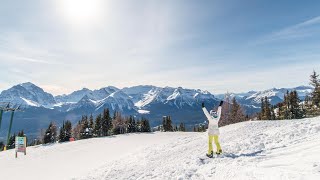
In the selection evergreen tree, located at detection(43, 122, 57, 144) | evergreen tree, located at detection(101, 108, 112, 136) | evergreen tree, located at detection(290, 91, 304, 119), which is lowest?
evergreen tree, located at detection(43, 122, 57, 144)

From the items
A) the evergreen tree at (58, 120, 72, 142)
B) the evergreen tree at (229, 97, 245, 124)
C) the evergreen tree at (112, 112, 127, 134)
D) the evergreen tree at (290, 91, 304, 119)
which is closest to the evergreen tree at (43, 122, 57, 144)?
the evergreen tree at (58, 120, 72, 142)

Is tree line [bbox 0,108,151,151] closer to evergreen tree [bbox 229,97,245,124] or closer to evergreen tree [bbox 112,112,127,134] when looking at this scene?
evergreen tree [bbox 112,112,127,134]

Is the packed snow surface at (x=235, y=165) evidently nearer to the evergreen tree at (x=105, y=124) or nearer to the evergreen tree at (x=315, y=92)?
the evergreen tree at (x=315, y=92)

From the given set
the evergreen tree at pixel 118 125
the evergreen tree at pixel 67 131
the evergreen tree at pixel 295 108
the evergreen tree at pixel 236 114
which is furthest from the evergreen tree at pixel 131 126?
the evergreen tree at pixel 295 108

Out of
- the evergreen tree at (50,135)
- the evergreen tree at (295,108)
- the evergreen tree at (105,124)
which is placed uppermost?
the evergreen tree at (295,108)

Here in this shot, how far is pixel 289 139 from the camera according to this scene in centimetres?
1620

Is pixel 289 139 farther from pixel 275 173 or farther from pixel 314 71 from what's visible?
pixel 314 71

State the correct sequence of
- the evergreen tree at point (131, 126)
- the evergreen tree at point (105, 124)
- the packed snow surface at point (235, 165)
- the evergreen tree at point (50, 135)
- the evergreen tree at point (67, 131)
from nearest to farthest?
the packed snow surface at point (235, 165), the evergreen tree at point (67, 131), the evergreen tree at point (50, 135), the evergreen tree at point (105, 124), the evergreen tree at point (131, 126)

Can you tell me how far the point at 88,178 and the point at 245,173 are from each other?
8.16 m

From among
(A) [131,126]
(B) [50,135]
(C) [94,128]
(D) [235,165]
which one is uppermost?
(D) [235,165]

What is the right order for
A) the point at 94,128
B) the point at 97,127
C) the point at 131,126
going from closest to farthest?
the point at 97,127
the point at 94,128
the point at 131,126

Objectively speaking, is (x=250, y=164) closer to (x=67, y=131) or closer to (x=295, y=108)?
(x=295, y=108)

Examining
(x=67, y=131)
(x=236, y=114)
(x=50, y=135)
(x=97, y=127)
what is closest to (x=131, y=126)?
(x=97, y=127)

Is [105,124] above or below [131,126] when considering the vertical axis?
above
